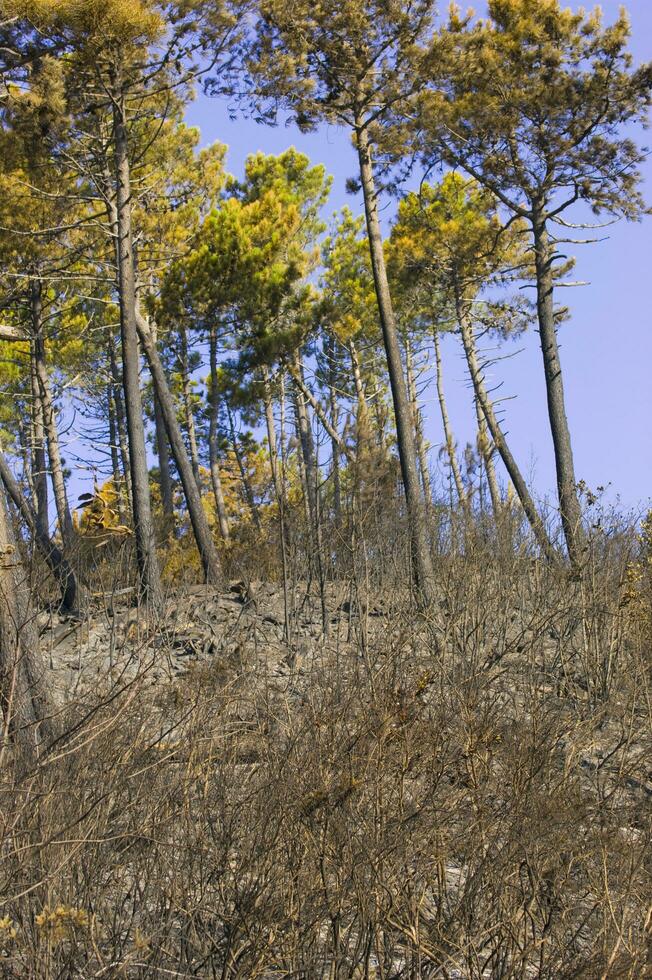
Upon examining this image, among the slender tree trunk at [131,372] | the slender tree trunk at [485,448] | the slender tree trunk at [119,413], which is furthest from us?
the slender tree trunk at [119,413]

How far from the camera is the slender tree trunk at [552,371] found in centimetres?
1498

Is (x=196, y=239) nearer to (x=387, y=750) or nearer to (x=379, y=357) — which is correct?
(x=379, y=357)

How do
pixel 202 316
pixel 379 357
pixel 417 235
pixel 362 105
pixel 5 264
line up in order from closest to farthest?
pixel 362 105 → pixel 5 264 → pixel 417 235 → pixel 202 316 → pixel 379 357

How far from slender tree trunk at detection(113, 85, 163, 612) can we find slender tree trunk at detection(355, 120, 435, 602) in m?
2.99

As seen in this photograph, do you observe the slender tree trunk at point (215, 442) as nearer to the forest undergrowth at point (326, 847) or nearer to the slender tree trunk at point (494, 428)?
the slender tree trunk at point (494, 428)

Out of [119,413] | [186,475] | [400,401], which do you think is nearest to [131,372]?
[186,475]

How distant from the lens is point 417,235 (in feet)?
64.7

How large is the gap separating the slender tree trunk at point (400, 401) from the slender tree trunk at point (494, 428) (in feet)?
4.23

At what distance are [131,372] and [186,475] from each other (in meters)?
2.17

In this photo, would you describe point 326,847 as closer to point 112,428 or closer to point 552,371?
point 552,371

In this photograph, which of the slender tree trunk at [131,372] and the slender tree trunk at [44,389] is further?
the slender tree trunk at [44,389]

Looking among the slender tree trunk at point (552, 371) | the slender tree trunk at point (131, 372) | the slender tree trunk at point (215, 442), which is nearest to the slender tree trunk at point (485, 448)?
the slender tree trunk at point (552, 371)

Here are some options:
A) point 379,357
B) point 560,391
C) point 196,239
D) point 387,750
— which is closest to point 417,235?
point 196,239

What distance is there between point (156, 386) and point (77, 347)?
6.26 meters
